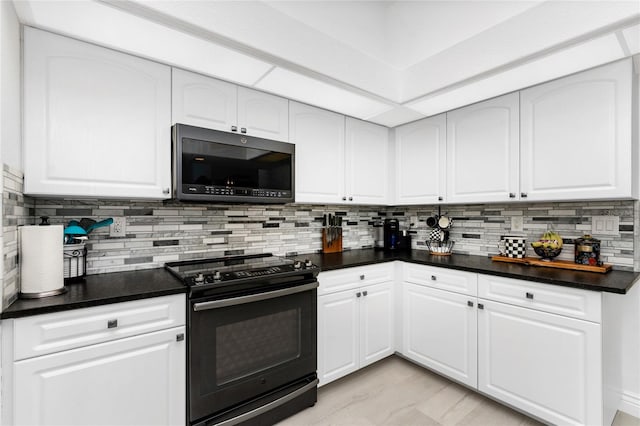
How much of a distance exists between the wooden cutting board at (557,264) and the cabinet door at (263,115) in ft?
6.25

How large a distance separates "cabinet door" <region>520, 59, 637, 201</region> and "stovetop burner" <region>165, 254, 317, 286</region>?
5.40 ft

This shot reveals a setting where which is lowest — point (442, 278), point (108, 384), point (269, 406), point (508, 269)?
point (269, 406)

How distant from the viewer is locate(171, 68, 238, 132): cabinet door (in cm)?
179

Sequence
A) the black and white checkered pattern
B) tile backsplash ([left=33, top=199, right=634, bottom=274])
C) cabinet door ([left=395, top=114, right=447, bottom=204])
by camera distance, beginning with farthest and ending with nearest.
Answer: cabinet door ([left=395, top=114, right=447, bottom=204]) < the black and white checkered pattern < tile backsplash ([left=33, top=199, right=634, bottom=274])

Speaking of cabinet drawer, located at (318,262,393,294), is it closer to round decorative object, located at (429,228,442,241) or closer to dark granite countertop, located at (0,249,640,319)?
dark granite countertop, located at (0,249,640,319)

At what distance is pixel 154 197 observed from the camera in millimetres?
1729

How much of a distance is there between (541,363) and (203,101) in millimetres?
2537

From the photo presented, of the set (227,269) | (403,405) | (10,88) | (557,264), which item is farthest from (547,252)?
(10,88)

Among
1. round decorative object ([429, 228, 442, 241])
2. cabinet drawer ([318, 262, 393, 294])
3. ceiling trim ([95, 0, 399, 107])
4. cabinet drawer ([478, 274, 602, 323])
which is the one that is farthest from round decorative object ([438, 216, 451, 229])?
ceiling trim ([95, 0, 399, 107])

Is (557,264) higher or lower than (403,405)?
higher

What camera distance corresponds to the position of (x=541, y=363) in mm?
1760

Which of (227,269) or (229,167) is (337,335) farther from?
(229,167)

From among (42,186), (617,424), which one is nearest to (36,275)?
(42,186)

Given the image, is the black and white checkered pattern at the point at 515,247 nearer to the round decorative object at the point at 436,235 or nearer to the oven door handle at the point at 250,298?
the round decorative object at the point at 436,235
